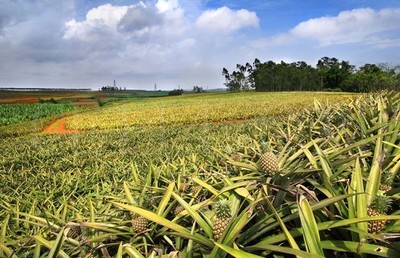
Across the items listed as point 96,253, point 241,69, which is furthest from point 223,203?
point 241,69

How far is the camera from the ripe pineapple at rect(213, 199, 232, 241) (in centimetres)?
103

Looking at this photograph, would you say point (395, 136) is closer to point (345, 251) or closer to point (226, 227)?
point (345, 251)

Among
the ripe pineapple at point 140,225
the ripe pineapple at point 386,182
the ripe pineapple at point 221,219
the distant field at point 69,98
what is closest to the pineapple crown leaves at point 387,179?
the ripe pineapple at point 386,182

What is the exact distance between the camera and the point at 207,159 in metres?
2.70

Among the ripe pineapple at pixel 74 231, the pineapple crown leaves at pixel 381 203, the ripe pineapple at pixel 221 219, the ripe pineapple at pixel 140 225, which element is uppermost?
the pineapple crown leaves at pixel 381 203

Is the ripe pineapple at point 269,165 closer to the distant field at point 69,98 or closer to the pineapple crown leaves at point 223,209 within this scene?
the pineapple crown leaves at point 223,209

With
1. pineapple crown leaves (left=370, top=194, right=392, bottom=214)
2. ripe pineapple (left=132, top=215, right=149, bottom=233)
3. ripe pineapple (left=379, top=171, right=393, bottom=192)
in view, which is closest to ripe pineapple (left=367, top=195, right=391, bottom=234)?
pineapple crown leaves (left=370, top=194, right=392, bottom=214)

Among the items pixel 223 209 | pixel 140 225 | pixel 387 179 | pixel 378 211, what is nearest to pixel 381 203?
pixel 378 211

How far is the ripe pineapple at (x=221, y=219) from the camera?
3.37 feet

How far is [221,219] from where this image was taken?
3.45 feet

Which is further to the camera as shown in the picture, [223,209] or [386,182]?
[386,182]

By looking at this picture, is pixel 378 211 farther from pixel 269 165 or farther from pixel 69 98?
pixel 69 98

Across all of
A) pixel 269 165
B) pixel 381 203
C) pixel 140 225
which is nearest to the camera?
pixel 381 203

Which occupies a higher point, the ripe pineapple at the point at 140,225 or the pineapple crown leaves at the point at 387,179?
the pineapple crown leaves at the point at 387,179
